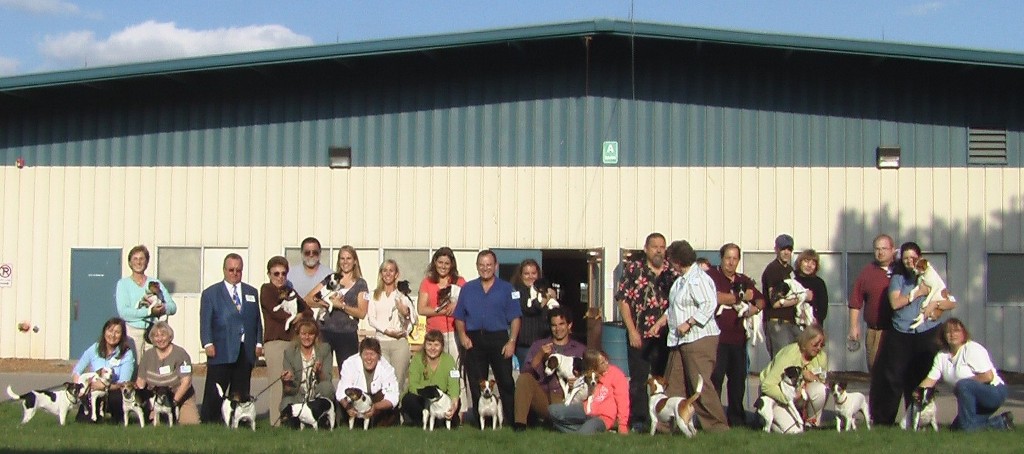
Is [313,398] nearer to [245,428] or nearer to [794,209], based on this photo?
[245,428]

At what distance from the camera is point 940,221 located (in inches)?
655

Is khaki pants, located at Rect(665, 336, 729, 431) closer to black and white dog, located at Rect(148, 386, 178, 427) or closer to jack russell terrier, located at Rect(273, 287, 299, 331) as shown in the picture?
jack russell terrier, located at Rect(273, 287, 299, 331)

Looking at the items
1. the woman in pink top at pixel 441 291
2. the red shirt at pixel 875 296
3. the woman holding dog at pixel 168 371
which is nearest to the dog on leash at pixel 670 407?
the red shirt at pixel 875 296

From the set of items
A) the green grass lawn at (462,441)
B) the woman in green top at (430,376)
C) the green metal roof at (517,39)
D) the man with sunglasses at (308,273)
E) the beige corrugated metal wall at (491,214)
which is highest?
the green metal roof at (517,39)

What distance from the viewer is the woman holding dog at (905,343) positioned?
9.98 metres

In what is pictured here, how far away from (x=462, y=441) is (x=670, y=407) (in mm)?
1669

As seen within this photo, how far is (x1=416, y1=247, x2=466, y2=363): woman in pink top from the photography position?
35.2ft

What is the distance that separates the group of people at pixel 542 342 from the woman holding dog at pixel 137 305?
0.6 inches

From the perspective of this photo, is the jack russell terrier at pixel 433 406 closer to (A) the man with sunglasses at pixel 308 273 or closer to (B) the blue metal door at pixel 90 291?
(A) the man with sunglasses at pixel 308 273

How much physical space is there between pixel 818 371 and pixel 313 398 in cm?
428

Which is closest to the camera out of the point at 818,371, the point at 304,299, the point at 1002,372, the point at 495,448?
the point at 495,448

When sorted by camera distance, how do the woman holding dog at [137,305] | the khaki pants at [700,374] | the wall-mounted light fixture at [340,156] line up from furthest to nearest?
the wall-mounted light fixture at [340,156]
the woman holding dog at [137,305]
the khaki pants at [700,374]

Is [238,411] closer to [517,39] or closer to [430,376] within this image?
[430,376]

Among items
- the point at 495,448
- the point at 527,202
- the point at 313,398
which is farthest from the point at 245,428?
the point at 527,202
